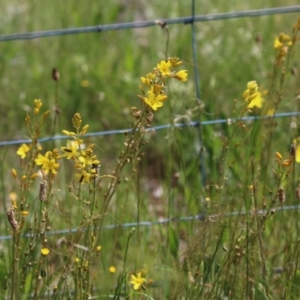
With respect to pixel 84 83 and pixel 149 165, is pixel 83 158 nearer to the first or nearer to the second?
pixel 149 165

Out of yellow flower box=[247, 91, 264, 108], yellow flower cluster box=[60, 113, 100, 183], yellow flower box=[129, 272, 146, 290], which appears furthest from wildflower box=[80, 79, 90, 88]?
yellow flower cluster box=[60, 113, 100, 183]

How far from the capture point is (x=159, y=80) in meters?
1.96

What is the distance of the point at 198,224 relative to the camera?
213 cm

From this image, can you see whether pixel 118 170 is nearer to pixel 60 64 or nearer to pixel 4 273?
pixel 4 273

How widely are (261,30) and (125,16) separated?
108cm

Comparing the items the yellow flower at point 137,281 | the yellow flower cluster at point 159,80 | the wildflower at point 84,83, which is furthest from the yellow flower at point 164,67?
the wildflower at point 84,83

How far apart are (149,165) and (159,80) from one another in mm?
1995

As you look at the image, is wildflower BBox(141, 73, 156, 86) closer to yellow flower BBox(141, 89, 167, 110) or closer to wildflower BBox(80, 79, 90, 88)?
yellow flower BBox(141, 89, 167, 110)

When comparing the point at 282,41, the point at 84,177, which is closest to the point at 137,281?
the point at 84,177

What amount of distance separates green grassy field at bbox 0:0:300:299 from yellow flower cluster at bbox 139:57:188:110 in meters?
0.06

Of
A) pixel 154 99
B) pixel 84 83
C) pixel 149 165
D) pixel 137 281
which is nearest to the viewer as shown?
pixel 154 99

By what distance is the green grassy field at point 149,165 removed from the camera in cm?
209

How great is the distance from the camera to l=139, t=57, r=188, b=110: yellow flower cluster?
1.89 m

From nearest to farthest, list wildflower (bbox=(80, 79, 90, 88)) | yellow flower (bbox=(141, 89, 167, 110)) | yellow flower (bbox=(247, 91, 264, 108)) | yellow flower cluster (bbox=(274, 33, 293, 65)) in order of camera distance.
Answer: yellow flower (bbox=(141, 89, 167, 110)) < yellow flower (bbox=(247, 91, 264, 108)) < yellow flower cluster (bbox=(274, 33, 293, 65)) < wildflower (bbox=(80, 79, 90, 88))
